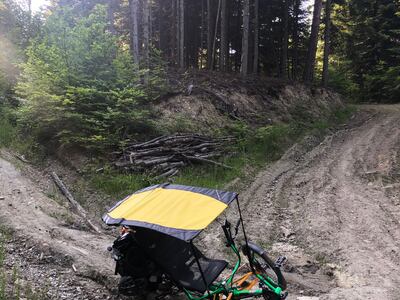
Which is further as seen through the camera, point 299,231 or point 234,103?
point 234,103

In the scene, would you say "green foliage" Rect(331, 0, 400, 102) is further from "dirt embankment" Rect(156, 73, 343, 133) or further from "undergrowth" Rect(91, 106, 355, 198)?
"undergrowth" Rect(91, 106, 355, 198)

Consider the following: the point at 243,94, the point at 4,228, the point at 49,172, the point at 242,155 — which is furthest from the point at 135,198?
the point at 243,94

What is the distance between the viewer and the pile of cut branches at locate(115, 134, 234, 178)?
36.1 feet

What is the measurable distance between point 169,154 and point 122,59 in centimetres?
423

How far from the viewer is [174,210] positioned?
4816 millimetres

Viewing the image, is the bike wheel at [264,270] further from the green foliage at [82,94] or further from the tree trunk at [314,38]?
the tree trunk at [314,38]

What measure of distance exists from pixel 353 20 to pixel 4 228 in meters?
33.6

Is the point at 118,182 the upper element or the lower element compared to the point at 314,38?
lower

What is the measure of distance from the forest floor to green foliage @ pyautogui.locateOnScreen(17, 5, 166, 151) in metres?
1.84

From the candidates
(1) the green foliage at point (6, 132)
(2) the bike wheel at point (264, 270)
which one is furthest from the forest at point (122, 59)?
(2) the bike wheel at point (264, 270)

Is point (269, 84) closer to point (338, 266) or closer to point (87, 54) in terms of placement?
point (87, 54)

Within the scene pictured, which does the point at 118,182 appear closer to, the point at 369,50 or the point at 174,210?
the point at 174,210

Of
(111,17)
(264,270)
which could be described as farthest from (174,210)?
(111,17)

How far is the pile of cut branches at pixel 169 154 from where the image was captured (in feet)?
36.1
